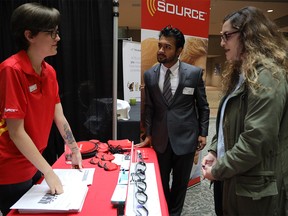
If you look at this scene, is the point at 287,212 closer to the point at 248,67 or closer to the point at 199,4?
the point at 248,67

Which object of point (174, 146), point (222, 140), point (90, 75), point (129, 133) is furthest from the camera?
point (129, 133)

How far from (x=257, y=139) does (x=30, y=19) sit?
1.07 m

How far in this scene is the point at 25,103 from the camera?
38.9 inches

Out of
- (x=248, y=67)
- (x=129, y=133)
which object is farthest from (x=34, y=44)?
(x=129, y=133)

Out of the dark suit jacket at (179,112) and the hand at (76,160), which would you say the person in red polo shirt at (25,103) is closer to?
the hand at (76,160)

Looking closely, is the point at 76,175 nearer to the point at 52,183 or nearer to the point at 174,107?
the point at 52,183

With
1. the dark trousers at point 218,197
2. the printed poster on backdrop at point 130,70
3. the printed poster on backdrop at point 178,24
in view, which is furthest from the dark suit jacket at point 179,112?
the printed poster on backdrop at point 130,70

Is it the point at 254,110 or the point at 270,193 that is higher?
the point at 254,110

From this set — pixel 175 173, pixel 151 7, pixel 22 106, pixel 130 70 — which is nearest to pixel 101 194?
pixel 22 106

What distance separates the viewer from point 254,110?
0.99 m

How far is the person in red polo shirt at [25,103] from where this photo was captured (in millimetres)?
959

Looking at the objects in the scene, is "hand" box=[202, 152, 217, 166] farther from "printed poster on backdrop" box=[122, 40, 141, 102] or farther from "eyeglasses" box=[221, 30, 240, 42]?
"printed poster on backdrop" box=[122, 40, 141, 102]

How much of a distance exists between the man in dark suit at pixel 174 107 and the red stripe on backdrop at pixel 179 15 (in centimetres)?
32

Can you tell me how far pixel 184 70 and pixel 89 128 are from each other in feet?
3.55
